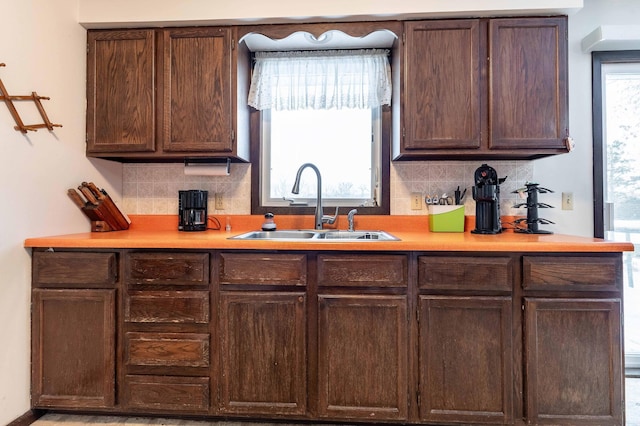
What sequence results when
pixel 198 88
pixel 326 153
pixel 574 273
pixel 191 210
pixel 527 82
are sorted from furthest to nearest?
pixel 326 153
pixel 191 210
pixel 198 88
pixel 527 82
pixel 574 273

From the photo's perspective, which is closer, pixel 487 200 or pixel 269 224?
pixel 487 200

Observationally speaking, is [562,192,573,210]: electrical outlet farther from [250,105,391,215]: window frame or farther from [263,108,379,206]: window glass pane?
[263,108,379,206]: window glass pane

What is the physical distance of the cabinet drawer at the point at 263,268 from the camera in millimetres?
1592

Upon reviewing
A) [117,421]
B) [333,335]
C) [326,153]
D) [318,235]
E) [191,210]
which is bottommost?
[117,421]

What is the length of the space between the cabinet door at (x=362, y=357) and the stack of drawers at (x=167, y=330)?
549 mm

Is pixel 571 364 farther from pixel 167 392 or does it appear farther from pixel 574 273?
pixel 167 392

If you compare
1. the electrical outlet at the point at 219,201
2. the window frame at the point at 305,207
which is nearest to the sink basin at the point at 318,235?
the window frame at the point at 305,207

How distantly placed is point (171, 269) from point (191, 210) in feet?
1.96

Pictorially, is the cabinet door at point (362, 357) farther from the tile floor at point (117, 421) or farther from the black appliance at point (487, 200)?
the black appliance at point (487, 200)

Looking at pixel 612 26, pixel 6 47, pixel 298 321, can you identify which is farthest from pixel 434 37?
pixel 6 47

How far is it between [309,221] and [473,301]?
3.61ft

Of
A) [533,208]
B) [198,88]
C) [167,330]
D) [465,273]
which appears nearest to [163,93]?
[198,88]

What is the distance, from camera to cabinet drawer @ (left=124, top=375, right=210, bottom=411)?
1624mm

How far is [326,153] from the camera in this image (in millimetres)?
2367
